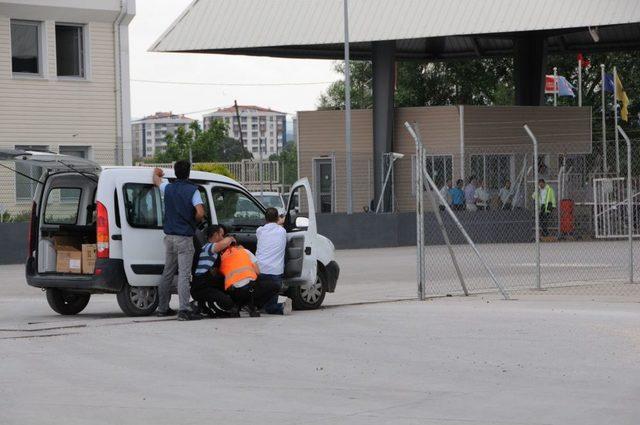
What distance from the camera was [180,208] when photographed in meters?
15.7

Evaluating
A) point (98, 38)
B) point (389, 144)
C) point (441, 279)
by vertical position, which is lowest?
point (441, 279)

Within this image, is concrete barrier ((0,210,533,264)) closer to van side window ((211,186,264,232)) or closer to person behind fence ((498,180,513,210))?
person behind fence ((498,180,513,210))

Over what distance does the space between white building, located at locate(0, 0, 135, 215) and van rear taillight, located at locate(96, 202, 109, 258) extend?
20.9 metres

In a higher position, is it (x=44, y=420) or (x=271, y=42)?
(x=271, y=42)

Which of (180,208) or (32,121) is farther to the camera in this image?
(32,121)

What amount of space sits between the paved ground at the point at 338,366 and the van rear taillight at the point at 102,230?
0.82m

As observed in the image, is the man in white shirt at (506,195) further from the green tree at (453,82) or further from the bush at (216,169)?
the green tree at (453,82)

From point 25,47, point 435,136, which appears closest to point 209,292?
point 25,47

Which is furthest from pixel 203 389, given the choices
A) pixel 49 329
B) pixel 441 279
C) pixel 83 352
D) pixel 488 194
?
pixel 488 194

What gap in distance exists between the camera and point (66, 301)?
17.3 metres

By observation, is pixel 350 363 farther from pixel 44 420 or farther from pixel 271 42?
pixel 271 42

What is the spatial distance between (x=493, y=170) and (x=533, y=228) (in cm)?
649

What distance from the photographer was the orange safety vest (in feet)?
51.9

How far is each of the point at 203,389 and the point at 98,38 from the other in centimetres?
2934
